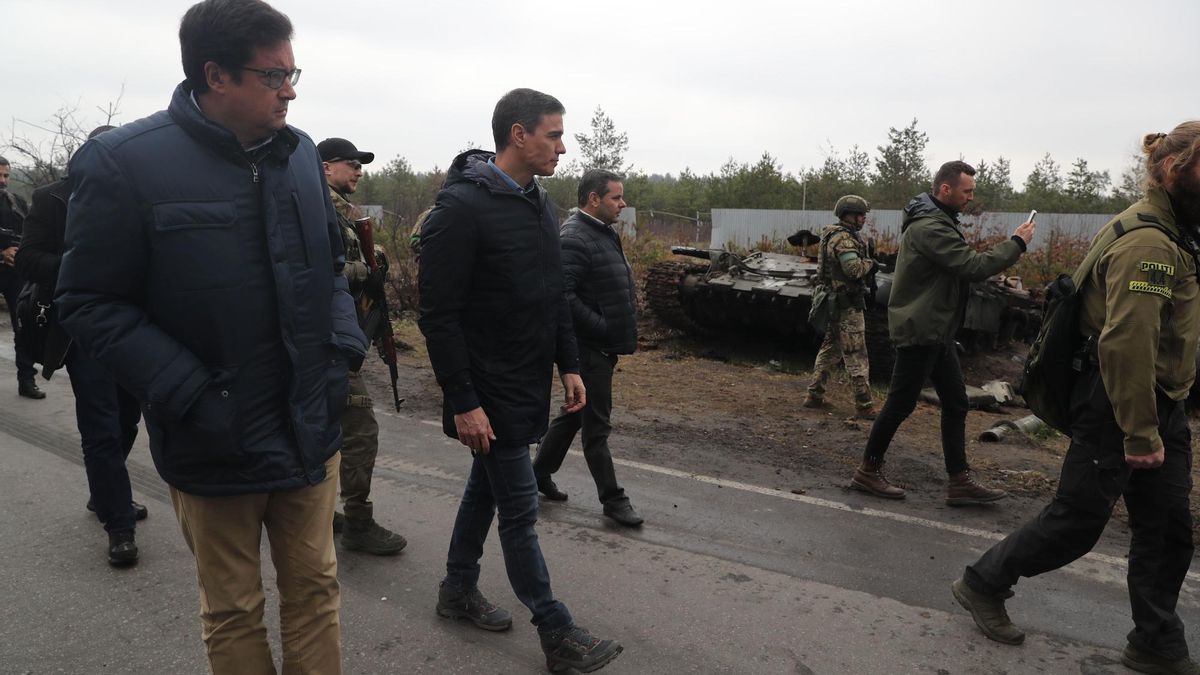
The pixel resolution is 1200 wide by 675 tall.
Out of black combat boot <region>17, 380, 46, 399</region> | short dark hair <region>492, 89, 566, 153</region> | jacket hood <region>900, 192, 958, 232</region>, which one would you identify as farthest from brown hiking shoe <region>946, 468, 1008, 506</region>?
black combat boot <region>17, 380, 46, 399</region>

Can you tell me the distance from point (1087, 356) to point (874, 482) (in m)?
2.28

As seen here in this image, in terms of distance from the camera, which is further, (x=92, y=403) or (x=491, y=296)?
(x=92, y=403)

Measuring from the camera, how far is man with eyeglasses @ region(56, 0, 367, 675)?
2.06 meters

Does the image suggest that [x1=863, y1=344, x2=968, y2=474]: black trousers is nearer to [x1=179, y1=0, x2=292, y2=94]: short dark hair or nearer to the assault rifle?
the assault rifle

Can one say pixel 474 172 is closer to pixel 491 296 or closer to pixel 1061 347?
pixel 491 296

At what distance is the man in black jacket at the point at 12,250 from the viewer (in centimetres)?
672

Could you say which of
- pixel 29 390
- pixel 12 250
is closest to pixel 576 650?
pixel 12 250

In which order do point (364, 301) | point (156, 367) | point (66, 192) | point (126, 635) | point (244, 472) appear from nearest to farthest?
point (156, 367), point (244, 472), point (126, 635), point (66, 192), point (364, 301)

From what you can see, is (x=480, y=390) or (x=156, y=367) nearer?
→ (x=156, y=367)

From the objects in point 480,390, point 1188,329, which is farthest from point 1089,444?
point 480,390

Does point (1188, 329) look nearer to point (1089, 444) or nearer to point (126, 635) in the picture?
point (1089, 444)

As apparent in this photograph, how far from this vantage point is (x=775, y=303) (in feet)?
36.8

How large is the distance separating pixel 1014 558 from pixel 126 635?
329 centimetres

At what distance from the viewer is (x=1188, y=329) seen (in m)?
3.08
